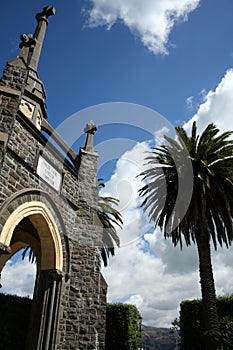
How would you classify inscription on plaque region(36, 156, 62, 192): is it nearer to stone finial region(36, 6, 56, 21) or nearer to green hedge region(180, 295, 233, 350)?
stone finial region(36, 6, 56, 21)

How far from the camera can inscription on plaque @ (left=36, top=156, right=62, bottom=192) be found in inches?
292

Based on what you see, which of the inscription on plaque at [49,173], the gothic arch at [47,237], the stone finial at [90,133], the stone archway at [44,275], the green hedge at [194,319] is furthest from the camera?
the green hedge at [194,319]

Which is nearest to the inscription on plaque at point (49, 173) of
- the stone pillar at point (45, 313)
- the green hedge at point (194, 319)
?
the stone pillar at point (45, 313)

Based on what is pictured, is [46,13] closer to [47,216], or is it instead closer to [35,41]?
[35,41]

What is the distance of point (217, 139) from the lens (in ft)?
44.4

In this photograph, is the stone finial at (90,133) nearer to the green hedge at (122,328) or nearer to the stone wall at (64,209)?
the stone wall at (64,209)

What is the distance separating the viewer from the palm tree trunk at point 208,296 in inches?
403

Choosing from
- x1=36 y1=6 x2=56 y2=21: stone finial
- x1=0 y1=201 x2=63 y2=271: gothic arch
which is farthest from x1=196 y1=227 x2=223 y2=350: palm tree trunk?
x1=36 y1=6 x2=56 y2=21: stone finial

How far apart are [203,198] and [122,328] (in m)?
8.63

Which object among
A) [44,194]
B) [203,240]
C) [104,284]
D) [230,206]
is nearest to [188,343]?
[203,240]

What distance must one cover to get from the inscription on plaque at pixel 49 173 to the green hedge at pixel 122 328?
34.1 feet

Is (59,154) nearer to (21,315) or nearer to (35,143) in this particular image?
(35,143)

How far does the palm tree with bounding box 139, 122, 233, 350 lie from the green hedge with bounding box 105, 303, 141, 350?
5.61 meters

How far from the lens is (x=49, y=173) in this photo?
782 cm
